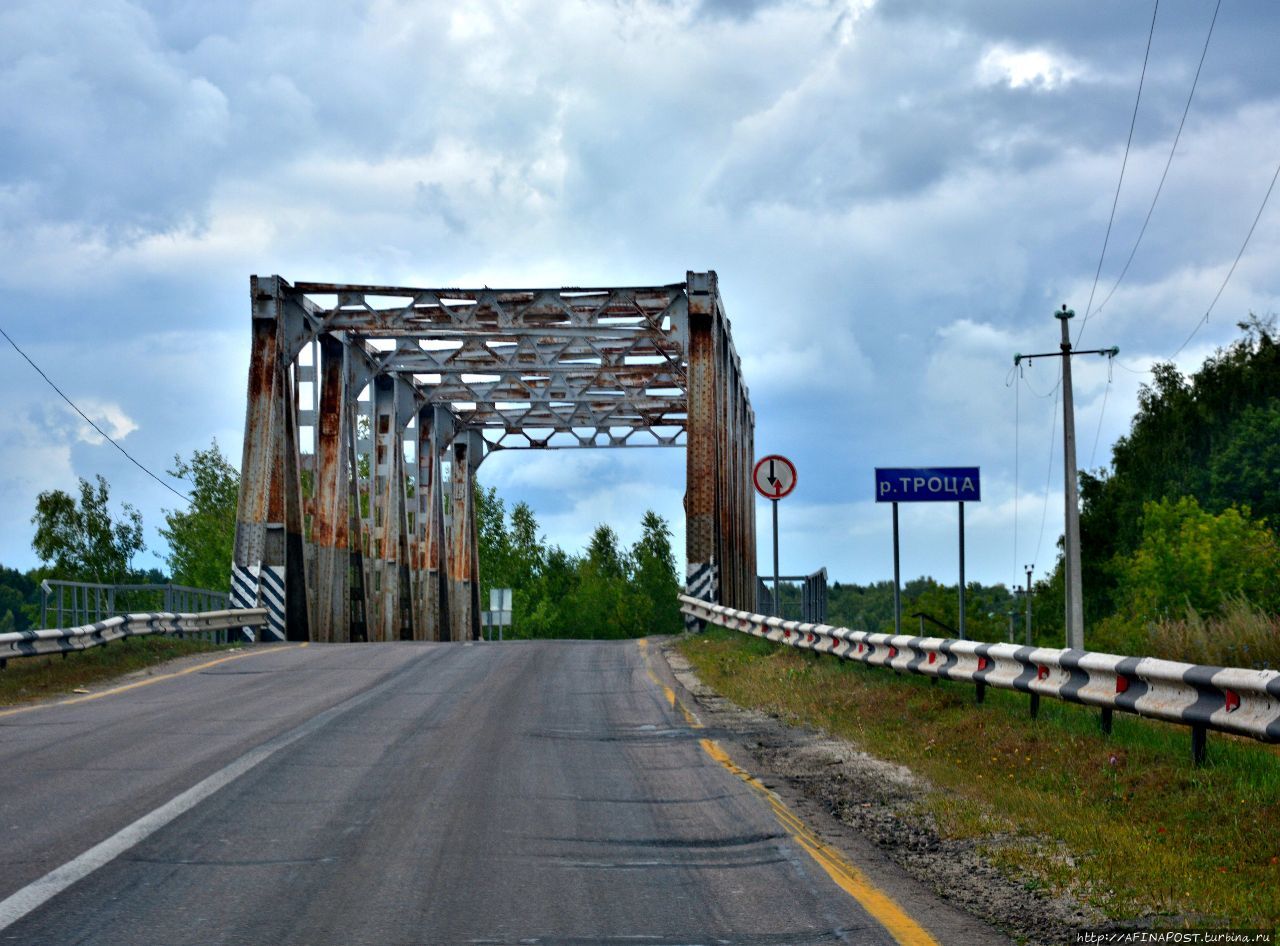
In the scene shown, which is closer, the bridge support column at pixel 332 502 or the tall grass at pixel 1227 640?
the tall grass at pixel 1227 640

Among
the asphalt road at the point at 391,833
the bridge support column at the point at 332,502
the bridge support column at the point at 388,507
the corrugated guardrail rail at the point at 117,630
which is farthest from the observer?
the bridge support column at the point at 388,507

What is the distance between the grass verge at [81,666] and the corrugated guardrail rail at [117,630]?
169 mm

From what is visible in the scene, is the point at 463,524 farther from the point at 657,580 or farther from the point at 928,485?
the point at 657,580

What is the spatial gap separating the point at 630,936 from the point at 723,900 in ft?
2.61

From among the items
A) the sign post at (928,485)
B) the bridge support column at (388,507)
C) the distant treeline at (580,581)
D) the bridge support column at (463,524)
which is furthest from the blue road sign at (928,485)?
the distant treeline at (580,581)

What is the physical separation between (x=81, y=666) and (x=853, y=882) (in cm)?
1510

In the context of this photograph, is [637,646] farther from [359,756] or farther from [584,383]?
[584,383]

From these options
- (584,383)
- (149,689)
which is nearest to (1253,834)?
(149,689)

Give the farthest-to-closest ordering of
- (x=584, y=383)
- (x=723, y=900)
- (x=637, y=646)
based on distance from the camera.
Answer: (x=584, y=383) → (x=637, y=646) → (x=723, y=900)

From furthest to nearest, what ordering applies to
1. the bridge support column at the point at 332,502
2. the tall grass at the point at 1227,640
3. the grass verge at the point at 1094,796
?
the bridge support column at the point at 332,502
the tall grass at the point at 1227,640
the grass verge at the point at 1094,796

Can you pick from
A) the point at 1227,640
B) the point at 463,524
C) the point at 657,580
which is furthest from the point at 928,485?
the point at 657,580

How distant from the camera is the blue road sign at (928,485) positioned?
658 inches

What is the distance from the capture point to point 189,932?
18.4 feet

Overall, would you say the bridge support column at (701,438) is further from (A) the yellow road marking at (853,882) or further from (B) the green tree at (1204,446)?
(B) the green tree at (1204,446)
